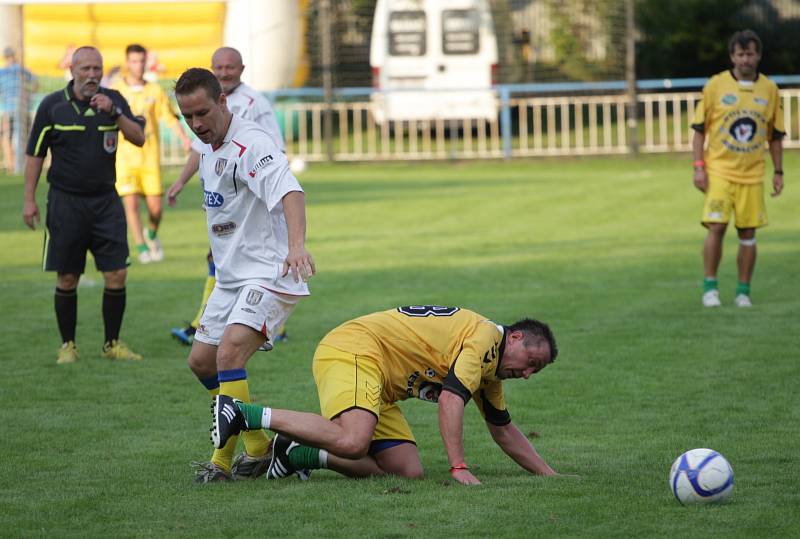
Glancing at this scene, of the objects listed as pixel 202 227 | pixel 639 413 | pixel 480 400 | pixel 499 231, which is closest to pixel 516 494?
pixel 480 400

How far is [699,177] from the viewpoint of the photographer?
11.3m

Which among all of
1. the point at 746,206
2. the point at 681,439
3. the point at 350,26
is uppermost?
the point at 350,26

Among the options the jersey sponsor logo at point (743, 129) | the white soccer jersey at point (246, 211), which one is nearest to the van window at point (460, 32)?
the jersey sponsor logo at point (743, 129)

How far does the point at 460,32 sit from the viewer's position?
2848 cm

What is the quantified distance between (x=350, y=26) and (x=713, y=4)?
852 centimetres

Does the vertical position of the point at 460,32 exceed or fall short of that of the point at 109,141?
it exceeds it

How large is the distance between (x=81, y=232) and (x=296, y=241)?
3742mm

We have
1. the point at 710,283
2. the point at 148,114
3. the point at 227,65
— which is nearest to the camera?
the point at 227,65

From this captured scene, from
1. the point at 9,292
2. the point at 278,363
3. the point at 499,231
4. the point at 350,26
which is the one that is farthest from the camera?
the point at 350,26

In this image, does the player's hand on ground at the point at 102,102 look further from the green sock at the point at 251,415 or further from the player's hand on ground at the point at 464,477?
the player's hand on ground at the point at 464,477

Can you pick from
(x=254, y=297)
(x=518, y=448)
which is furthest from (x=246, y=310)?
(x=518, y=448)

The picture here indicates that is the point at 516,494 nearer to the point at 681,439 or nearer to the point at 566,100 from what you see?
the point at 681,439

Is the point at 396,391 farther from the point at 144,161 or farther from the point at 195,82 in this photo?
the point at 144,161

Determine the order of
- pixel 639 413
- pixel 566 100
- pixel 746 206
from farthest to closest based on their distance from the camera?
1. pixel 566 100
2. pixel 746 206
3. pixel 639 413
